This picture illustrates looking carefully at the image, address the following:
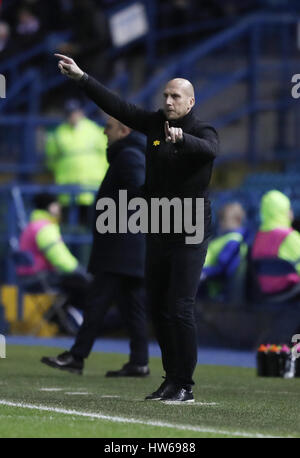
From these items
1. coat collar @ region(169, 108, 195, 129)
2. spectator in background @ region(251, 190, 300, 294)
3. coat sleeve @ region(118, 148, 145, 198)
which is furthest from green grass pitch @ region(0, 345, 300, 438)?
spectator in background @ region(251, 190, 300, 294)

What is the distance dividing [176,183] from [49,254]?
8306 millimetres

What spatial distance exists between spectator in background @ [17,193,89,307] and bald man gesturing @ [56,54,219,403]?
25.5 ft

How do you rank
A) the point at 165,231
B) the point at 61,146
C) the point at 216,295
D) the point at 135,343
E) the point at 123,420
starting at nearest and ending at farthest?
the point at 123,420 < the point at 165,231 < the point at 135,343 < the point at 216,295 < the point at 61,146

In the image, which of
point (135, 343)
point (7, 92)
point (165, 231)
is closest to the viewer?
point (165, 231)

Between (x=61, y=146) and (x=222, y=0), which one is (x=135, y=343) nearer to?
(x=61, y=146)

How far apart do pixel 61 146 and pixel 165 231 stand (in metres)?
11.7

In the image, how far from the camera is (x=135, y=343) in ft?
36.9

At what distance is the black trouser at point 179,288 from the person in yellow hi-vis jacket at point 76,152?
36.3ft

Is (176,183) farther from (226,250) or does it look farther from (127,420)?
(226,250)

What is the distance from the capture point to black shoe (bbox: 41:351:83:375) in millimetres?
11000

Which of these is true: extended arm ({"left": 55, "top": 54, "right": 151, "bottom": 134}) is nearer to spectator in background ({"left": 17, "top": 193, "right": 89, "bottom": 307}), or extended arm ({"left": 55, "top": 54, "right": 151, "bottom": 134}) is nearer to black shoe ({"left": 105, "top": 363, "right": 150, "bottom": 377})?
black shoe ({"left": 105, "top": 363, "right": 150, "bottom": 377})

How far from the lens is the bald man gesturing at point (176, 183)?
8625 mm

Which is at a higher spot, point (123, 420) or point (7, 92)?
point (7, 92)

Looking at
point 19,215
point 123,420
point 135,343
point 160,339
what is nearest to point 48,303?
point 19,215
